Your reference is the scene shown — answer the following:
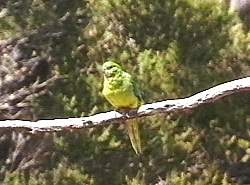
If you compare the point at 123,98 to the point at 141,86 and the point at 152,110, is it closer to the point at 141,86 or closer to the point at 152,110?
the point at 152,110

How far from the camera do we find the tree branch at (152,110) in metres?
3.21

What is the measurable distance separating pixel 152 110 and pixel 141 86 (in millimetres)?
1536

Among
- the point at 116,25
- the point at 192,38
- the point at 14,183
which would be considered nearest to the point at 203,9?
the point at 192,38

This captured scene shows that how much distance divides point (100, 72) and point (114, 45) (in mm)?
216

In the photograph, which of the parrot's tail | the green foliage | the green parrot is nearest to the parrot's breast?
the green parrot

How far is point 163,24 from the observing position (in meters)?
5.02

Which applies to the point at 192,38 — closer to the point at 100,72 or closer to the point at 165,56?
the point at 165,56

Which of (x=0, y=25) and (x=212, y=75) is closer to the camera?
(x=212, y=75)

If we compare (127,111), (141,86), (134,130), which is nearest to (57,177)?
(141,86)

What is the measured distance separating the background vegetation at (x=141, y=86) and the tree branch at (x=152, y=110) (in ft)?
4.27

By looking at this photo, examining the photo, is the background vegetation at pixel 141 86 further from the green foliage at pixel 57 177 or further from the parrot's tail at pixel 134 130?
the parrot's tail at pixel 134 130

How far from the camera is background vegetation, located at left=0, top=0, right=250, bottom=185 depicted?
15.4ft

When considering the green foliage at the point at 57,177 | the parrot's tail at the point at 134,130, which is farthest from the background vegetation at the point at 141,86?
the parrot's tail at the point at 134,130

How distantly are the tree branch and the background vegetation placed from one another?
1.30m
